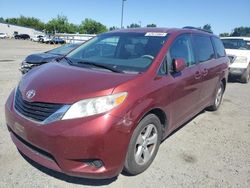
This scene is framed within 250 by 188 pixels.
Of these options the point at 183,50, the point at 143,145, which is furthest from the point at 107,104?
the point at 183,50

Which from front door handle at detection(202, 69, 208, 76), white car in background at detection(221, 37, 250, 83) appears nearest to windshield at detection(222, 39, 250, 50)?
white car in background at detection(221, 37, 250, 83)

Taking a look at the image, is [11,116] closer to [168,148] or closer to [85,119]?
[85,119]

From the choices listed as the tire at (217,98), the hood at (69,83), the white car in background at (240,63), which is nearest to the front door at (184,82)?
the hood at (69,83)

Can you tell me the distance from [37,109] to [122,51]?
1648 mm

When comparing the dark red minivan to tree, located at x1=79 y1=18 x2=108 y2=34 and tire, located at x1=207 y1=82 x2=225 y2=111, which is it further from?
tree, located at x1=79 y1=18 x2=108 y2=34

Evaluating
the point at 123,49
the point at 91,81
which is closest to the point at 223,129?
the point at 123,49

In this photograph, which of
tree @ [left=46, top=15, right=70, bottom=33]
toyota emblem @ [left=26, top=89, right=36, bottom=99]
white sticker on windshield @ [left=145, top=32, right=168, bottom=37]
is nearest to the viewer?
toyota emblem @ [left=26, top=89, right=36, bottom=99]

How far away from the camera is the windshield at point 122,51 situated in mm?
3590

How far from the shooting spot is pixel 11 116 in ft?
10.4

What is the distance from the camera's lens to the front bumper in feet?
8.70

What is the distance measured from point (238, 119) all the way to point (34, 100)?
464 cm

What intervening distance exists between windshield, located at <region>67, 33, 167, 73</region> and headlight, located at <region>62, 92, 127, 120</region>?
683 millimetres

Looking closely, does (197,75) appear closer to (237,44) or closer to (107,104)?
(107,104)

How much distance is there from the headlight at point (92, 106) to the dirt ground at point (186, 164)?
909mm
